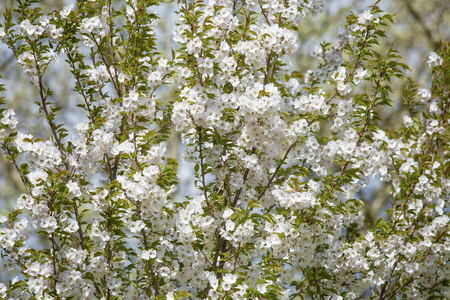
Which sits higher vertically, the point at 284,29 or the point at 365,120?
the point at 284,29

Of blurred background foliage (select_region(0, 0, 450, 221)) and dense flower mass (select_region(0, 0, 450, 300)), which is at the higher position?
blurred background foliage (select_region(0, 0, 450, 221))

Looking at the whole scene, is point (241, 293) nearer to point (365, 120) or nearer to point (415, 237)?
point (365, 120)

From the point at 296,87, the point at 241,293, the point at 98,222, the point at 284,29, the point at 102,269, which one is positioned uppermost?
the point at 296,87

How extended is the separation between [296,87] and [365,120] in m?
0.97

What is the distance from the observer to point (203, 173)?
11.4 ft

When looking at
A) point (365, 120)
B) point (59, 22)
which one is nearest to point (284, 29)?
point (365, 120)

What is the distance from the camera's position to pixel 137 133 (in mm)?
3436

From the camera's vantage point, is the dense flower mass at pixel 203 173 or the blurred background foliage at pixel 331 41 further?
the blurred background foliage at pixel 331 41

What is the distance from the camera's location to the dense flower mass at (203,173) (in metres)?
3.18

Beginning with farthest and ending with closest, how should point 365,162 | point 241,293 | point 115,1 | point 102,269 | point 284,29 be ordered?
point 115,1 < point 365,162 < point 284,29 < point 102,269 < point 241,293

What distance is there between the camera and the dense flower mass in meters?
3.18

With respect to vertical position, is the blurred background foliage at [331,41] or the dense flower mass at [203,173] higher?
the blurred background foliage at [331,41]

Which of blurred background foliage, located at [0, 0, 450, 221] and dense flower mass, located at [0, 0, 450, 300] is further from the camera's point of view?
blurred background foliage, located at [0, 0, 450, 221]

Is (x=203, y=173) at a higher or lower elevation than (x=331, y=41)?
lower
